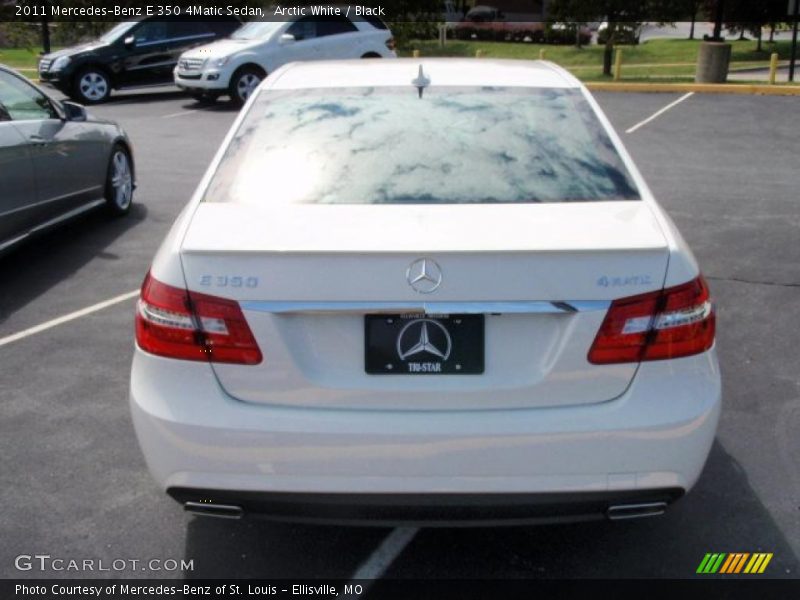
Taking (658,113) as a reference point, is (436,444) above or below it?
above

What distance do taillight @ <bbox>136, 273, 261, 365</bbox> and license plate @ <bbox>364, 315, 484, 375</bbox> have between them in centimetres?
35

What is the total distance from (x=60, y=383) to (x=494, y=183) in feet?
9.32

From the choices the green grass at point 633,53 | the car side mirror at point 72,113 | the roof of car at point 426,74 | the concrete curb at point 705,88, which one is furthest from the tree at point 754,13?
the roof of car at point 426,74

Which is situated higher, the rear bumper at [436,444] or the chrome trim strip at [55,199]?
the rear bumper at [436,444]

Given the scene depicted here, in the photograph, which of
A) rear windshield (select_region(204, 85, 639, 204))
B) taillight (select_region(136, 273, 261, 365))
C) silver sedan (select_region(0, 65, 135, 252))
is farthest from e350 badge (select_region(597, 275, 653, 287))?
silver sedan (select_region(0, 65, 135, 252))

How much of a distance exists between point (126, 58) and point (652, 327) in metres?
19.6

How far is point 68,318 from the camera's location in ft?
20.4

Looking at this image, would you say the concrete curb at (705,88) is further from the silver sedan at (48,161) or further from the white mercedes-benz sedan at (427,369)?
the white mercedes-benz sedan at (427,369)

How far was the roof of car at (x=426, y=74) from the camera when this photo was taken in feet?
13.6

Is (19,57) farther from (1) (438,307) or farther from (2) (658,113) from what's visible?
(1) (438,307)

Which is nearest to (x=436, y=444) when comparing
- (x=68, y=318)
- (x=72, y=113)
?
(x=68, y=318)

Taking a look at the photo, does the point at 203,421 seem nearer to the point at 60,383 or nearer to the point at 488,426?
the point at 488,426

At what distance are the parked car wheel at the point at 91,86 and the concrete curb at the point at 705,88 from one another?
9889mm

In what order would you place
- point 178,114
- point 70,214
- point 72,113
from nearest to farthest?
point 70,214 < point 72,113 < point 178,114
